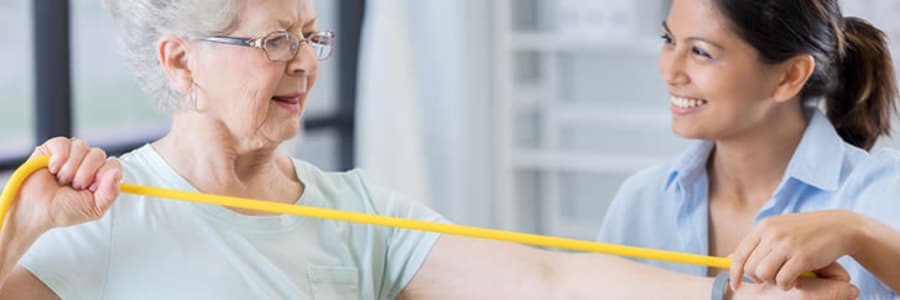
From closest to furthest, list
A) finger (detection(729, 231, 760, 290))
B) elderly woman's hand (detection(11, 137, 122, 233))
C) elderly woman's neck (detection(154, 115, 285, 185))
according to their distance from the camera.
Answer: elderly woman's hand (detection(11, 137, 122, 233))
finger (detection(729, 231, 760, 290))
elderly woman's neck (detection(154, 115, 285, 185))

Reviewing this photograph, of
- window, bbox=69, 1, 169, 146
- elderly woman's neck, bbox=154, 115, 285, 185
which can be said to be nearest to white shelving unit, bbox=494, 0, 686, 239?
window, bbox=69, 1, 169, 146

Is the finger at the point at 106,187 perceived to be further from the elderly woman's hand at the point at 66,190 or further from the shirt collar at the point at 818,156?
the shirt collar at the point at 818,156

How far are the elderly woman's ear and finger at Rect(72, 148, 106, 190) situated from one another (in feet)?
0.63

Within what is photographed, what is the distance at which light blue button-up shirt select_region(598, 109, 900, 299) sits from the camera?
1.93 metres

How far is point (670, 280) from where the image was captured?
5.99 ft

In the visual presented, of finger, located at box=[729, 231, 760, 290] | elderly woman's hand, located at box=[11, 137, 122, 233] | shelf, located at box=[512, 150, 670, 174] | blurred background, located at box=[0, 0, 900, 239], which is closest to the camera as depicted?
elderly woman's hand, located at box=[11, 137, 122, 233]

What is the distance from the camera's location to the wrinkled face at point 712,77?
2.03m

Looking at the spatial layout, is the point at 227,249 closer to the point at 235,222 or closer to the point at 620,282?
the point at 235,222

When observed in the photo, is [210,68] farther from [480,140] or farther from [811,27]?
[480,140]

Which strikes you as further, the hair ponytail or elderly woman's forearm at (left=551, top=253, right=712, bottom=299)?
the hair ponytail

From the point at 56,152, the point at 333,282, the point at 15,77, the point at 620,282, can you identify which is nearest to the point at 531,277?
the point at 620,282

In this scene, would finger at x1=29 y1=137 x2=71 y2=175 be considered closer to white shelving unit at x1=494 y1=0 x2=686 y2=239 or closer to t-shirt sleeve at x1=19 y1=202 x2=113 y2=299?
t-shirt sleeve at x1=19 y1=202 x2=113 y2=299

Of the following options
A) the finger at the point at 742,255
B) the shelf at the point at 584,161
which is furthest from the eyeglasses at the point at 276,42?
the shelf at the point at 584,161

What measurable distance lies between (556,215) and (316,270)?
2.83 meters
